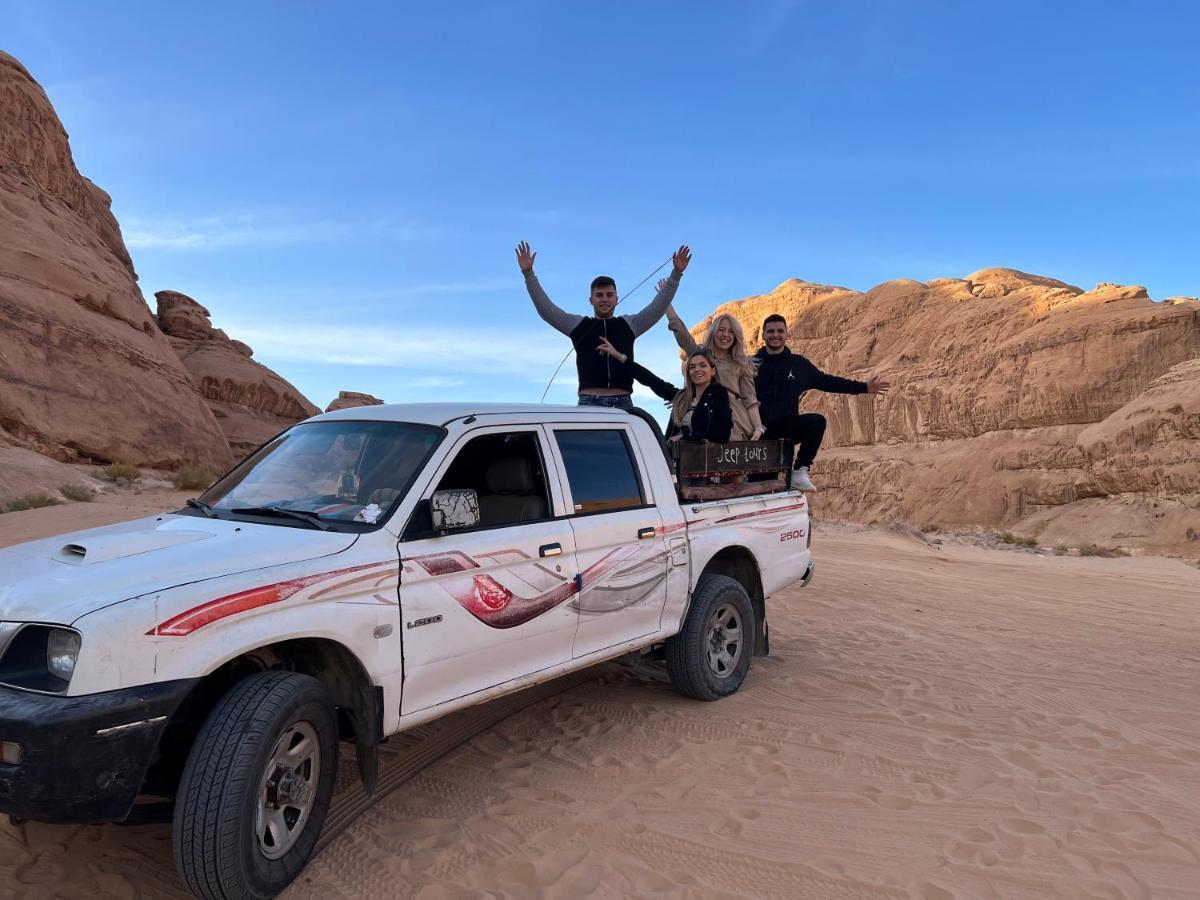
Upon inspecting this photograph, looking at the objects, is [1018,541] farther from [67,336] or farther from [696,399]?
[67,336]

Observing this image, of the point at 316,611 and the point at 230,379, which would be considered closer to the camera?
the point at 316,611

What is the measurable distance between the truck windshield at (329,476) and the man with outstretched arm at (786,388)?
4.41 m

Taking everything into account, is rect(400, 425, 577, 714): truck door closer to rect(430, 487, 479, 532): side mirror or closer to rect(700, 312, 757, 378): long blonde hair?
rect(430, 487, 479, 532): side mirror

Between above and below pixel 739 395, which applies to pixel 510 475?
below

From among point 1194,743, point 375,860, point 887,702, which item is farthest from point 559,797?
point 1194,743

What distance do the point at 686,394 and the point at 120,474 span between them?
75.4 feet

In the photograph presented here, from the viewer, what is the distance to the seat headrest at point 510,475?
425 cm

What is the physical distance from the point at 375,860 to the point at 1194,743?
477 centimetres

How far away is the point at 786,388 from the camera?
7.79 m

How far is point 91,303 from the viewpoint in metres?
29.5

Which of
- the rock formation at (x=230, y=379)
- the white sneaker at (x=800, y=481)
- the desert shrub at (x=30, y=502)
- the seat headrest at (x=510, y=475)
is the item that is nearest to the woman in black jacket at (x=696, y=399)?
the white sneaker at (x=800, y=481)

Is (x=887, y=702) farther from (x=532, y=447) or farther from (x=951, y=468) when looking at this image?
(x=951, y=468)

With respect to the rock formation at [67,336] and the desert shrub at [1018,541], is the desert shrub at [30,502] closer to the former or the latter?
the rock formation at [67,336]

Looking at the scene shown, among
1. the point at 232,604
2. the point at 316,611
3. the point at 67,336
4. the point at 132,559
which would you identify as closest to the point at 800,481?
the point at 316,611
